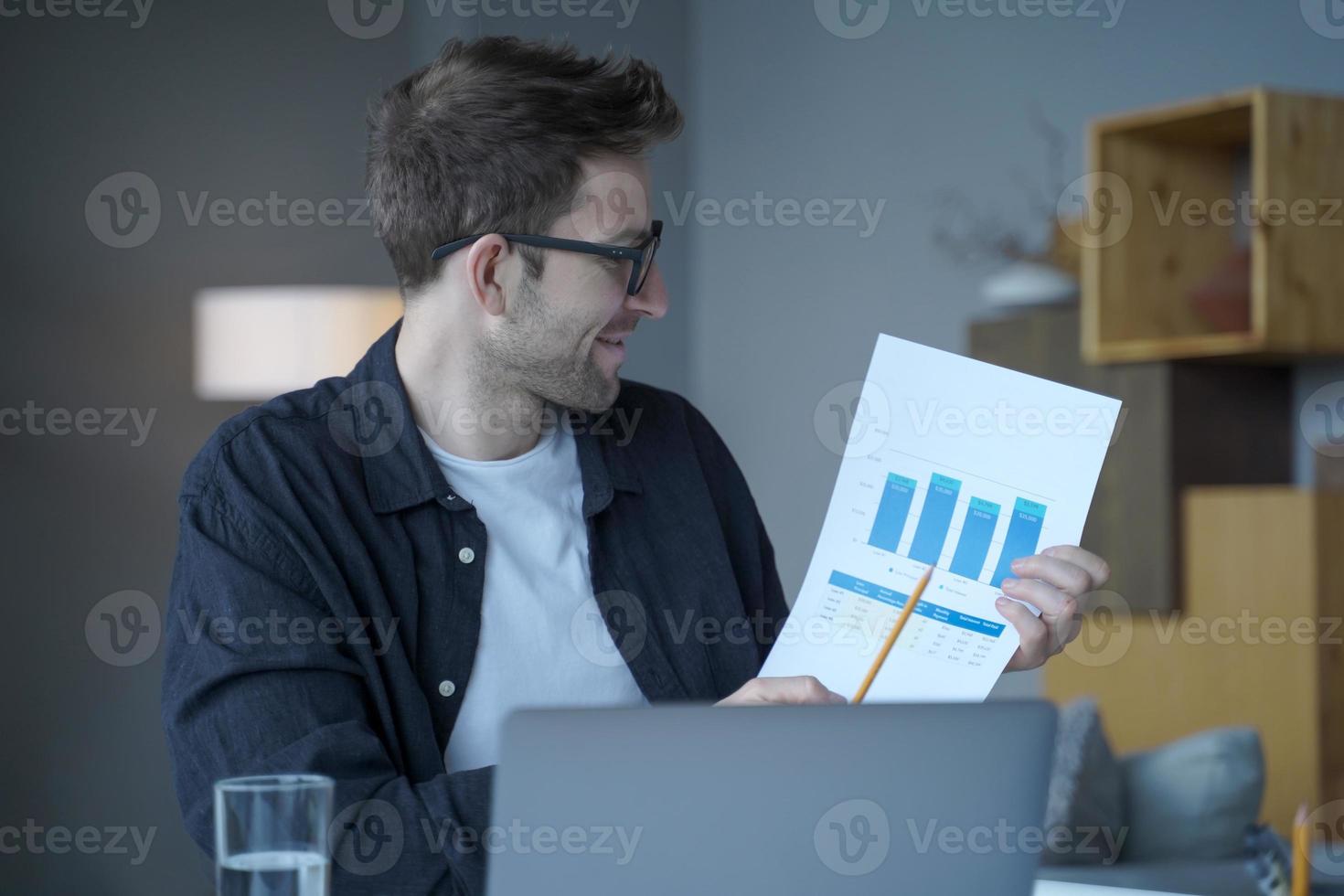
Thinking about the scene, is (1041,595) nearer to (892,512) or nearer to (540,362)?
(892,512)

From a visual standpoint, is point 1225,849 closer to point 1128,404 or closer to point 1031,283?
point 1128,404

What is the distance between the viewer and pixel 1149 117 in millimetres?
3463

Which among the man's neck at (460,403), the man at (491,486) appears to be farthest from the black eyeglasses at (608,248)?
the man's neck at (460,403)

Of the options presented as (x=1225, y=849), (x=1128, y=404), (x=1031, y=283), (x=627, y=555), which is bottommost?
(x=1225, y=849)

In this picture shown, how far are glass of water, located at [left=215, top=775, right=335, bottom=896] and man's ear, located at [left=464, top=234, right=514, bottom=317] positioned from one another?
92 centimetres

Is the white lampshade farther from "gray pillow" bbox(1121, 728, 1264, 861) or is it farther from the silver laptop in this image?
the silver laptop

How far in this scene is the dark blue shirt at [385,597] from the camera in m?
1.28

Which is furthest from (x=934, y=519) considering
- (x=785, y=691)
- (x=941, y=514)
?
(x=785, y=691)

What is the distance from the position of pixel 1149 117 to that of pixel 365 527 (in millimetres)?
2569

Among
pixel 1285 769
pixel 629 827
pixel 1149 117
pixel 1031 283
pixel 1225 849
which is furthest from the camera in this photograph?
pixel 1031 283

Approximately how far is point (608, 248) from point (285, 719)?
2.12 ft

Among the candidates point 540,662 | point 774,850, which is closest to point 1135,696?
point 540,662

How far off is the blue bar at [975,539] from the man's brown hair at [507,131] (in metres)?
0.61

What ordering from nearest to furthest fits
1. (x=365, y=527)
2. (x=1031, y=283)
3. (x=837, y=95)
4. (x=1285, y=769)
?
(x=365, y=527), (x=1285, y=769), (x=1031, y=283), (x=837, y=95)
